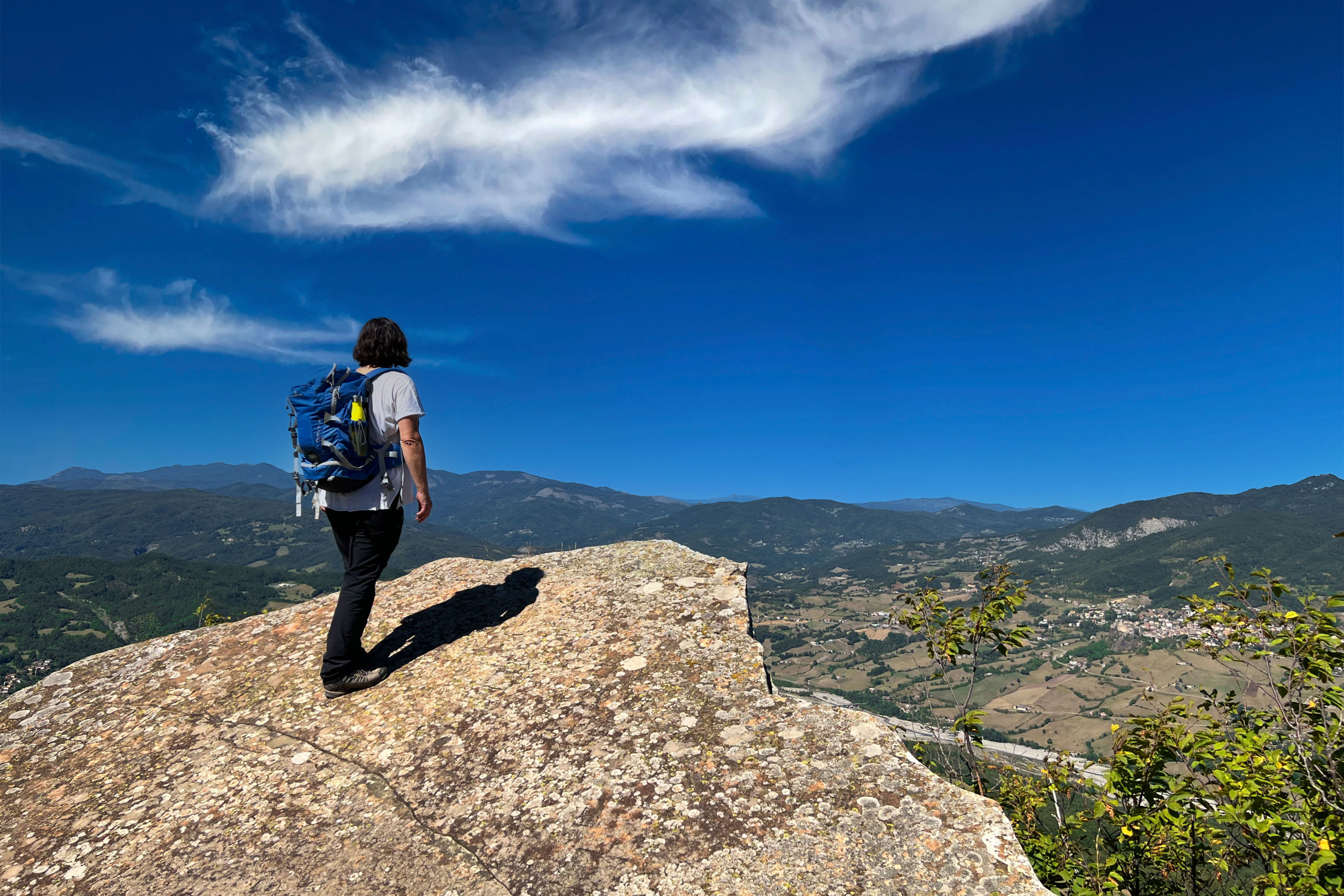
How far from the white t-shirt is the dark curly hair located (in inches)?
15.7

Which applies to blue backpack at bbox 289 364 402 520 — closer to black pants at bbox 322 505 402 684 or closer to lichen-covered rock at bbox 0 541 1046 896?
black pants at bbox 322 505 402 684

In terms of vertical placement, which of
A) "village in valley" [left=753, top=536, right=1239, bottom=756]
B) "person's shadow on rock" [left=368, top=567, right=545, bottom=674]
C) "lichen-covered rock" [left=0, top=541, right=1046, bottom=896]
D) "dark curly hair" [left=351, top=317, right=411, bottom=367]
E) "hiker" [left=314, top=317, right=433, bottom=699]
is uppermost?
"dark curly hair" [left=351, top=317, right=411, bottom=367]

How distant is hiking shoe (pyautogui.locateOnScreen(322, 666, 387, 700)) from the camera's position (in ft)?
19.6

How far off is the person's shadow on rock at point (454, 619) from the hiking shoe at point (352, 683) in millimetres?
167

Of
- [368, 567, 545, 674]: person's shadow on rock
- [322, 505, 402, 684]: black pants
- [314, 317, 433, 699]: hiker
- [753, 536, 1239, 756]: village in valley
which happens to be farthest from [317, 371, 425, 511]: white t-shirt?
[753, 536, 1239, 756]: village in valley

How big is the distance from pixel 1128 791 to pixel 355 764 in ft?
22.9

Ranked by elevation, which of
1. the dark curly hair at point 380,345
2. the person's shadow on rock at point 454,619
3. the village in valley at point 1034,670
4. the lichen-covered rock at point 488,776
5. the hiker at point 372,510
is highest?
the dark curly hair at point 380,345

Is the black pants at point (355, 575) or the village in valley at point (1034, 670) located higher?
the black pants at point (355, 575)

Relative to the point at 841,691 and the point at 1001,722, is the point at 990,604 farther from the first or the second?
the point at 1001,722

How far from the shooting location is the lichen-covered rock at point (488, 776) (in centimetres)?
385

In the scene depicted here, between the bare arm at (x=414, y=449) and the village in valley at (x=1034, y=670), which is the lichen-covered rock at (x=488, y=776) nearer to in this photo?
the bare arm at (x=414, y=449)

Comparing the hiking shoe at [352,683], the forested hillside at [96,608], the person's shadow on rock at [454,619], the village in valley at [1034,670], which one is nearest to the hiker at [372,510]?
the hiking shoe at [352,683]

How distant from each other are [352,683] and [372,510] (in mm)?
1792

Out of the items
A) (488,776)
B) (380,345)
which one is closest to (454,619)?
(488,776)
